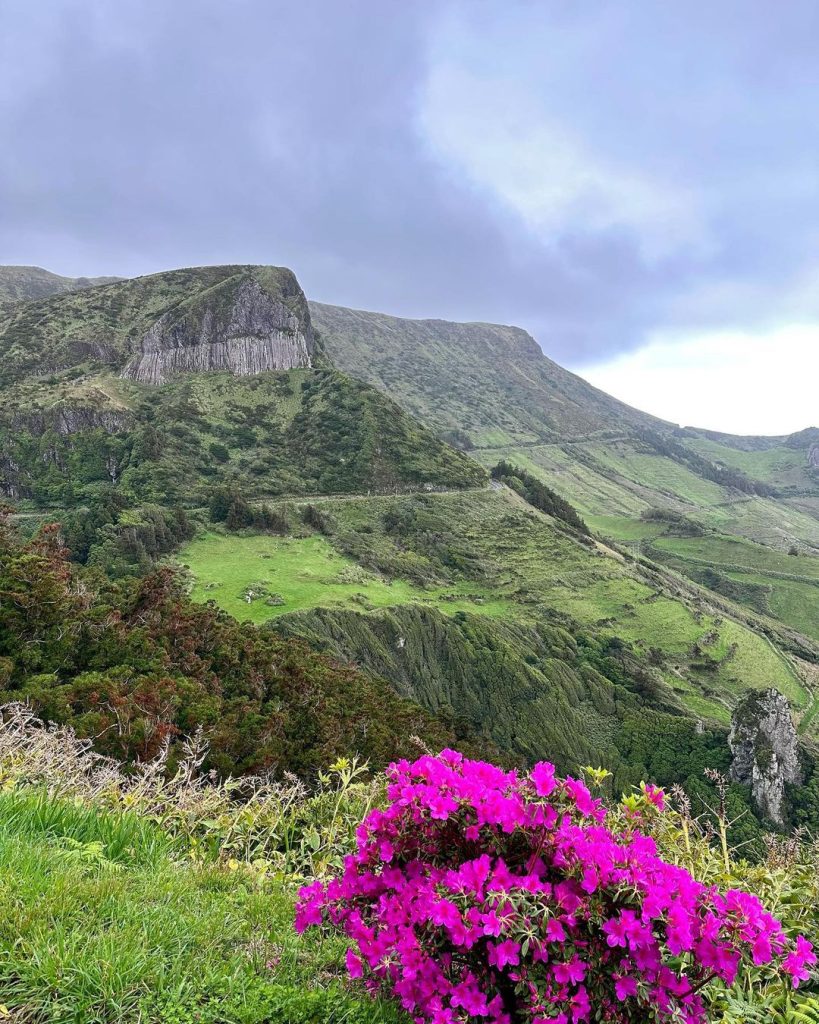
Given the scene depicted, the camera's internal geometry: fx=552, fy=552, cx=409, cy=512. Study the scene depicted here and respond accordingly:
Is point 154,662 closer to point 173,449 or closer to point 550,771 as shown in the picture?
point 550,771

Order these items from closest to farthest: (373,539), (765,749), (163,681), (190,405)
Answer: (163,681) → (765,749) → (373,539) → (190,405)

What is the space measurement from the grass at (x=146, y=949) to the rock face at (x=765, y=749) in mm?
42350

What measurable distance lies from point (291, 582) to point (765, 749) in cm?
3420

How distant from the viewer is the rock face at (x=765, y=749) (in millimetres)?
35750

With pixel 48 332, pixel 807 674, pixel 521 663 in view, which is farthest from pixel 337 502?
pixel 48 332

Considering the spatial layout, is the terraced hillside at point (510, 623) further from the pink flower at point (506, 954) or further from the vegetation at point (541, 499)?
the pink flower at point (506, 954)

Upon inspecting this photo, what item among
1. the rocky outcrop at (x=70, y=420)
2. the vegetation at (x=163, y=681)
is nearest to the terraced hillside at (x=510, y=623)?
the vegetation at (x=163, y=681)

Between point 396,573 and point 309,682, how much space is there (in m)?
39.2

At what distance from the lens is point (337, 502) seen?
7162 centimetres

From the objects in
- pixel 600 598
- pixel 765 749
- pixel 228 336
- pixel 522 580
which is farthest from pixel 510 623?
pixel 228 336

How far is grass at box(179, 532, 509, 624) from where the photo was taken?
36.5 m

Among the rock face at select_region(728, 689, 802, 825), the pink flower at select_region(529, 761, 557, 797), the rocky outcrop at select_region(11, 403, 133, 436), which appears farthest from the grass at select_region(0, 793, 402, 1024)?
the rocky outcrop at select_region(11, 403, 133, 436)

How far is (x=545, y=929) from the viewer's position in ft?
7.71

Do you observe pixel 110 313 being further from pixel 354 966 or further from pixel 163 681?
pixel 354 966
